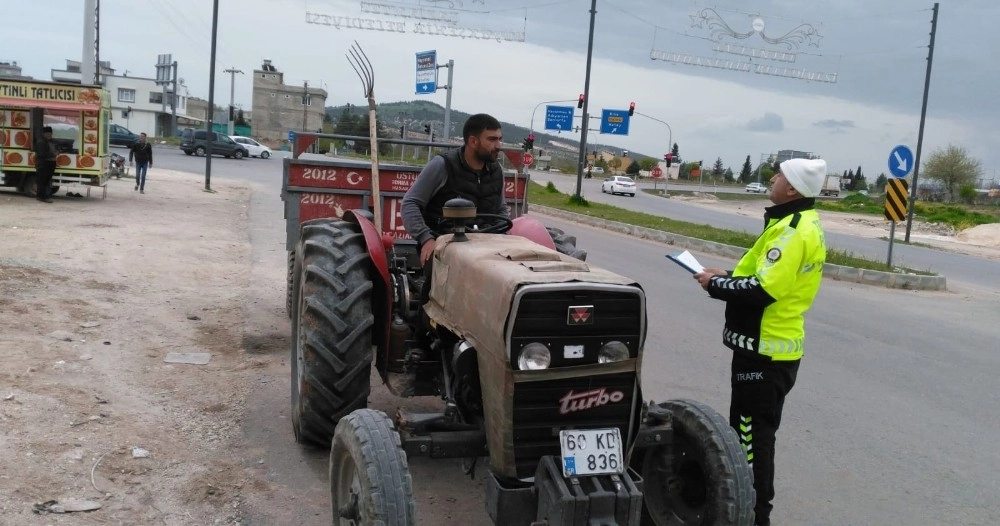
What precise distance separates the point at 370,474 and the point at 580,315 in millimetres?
1012

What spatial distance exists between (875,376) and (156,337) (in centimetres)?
665

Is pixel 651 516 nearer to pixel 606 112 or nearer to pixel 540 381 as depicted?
pixel 540 381

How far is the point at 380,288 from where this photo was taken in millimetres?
4879

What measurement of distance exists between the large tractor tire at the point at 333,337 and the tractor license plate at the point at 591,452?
1.57 meters

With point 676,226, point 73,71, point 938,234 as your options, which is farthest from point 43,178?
point 73,71

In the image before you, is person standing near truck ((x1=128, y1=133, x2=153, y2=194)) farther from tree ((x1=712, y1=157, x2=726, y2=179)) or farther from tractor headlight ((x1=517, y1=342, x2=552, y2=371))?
tree ((x1=712, y1=157, x2=726, y2=179))

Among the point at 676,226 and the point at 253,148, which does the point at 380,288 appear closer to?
the point at 676,226

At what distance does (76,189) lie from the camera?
21.8 metres

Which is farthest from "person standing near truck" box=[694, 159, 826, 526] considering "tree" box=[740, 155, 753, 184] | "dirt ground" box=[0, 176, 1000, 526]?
"tree" box=[740, 155, 753, 184]

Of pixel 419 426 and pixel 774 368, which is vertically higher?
pixel 774 368

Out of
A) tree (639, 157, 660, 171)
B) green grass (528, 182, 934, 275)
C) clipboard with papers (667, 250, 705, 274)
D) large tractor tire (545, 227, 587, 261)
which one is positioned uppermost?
tree (639, 157, 660, 171)

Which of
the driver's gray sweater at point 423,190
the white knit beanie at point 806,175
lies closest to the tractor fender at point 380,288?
the driver's gray sweater at point 423,190

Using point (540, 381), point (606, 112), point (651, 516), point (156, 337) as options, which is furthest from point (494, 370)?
point (606, 112)

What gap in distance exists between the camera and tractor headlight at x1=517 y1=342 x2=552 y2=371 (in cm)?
319
